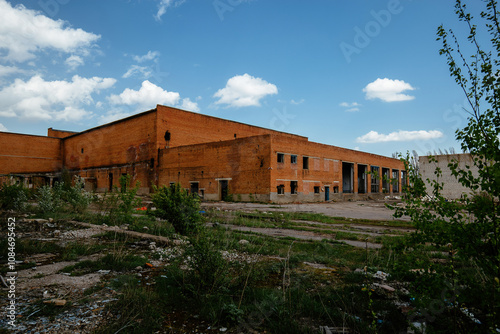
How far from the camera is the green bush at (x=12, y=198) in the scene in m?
10.9

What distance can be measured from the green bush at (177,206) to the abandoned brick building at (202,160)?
11.0 metres

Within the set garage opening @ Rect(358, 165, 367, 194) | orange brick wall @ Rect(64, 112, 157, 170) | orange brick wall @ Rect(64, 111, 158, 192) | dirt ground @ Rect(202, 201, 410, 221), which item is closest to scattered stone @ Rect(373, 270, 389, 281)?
dirt ground @ Rect(202, 201, 410, 221)

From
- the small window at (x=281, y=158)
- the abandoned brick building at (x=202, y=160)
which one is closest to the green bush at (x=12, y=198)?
the abandoned brick building at (x=202, y=160)

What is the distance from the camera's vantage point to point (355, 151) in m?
34.8

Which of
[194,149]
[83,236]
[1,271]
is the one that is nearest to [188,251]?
[1,271]

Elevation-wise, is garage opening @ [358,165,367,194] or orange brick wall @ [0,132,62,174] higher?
orange brick wall @ [0,132,62,174]

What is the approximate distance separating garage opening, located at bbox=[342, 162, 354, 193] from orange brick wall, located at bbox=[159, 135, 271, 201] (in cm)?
1515

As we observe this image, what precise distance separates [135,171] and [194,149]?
30.8 ft

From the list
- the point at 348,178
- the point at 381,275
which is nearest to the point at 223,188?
the point at 348,178

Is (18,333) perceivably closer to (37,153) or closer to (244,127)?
(244,127)

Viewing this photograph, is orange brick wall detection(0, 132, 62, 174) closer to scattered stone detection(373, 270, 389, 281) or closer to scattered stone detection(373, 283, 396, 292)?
scattered stone detection(373, 270, 389, 281)

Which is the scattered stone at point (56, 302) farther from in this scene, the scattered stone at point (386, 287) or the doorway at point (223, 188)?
the doorway at point (223, 188)

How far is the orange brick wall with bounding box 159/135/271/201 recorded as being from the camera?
24742 mm

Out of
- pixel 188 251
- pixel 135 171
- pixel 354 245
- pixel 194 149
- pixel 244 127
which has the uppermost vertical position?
pixel 244 127
